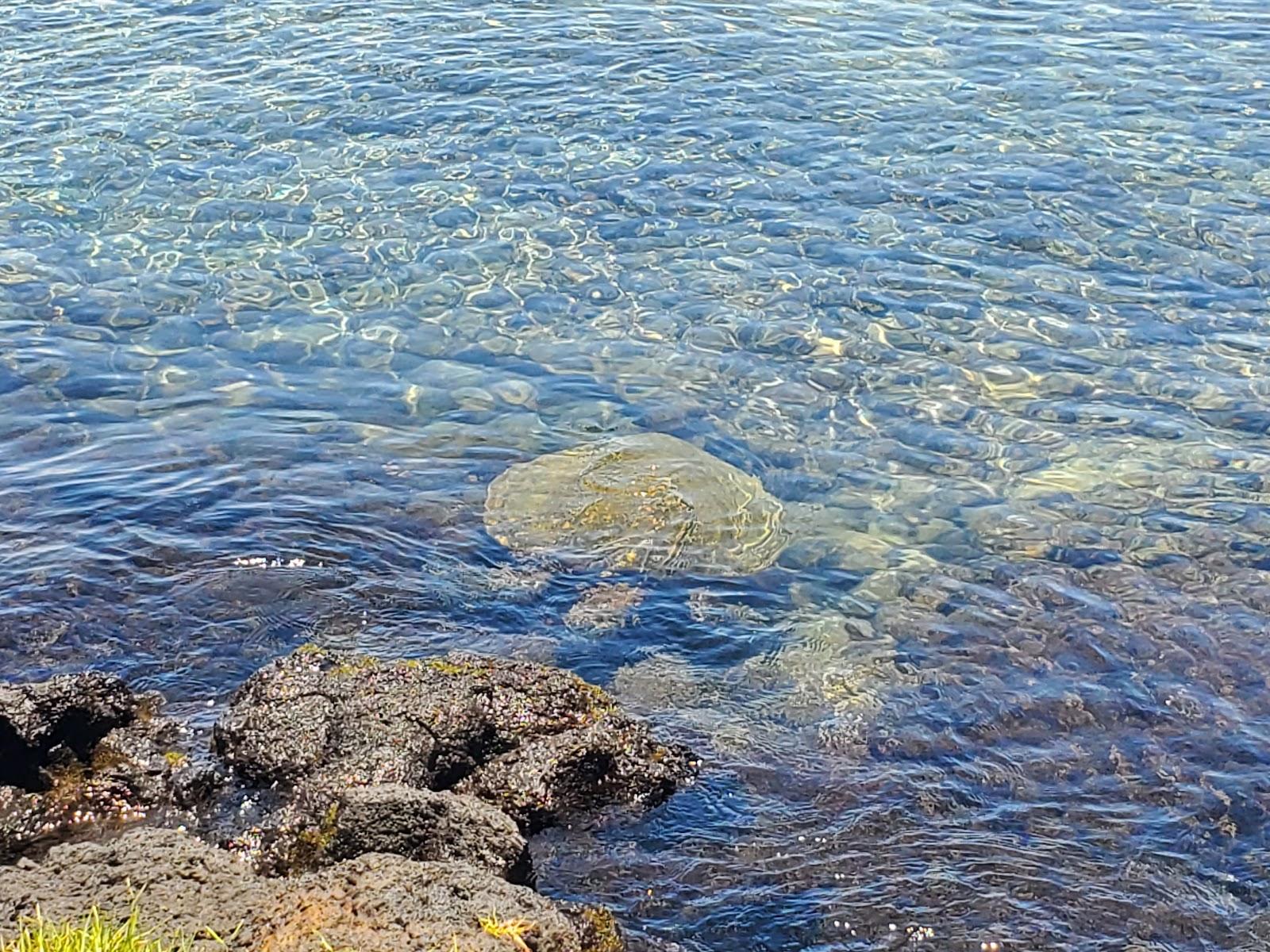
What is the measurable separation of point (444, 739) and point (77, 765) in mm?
2230

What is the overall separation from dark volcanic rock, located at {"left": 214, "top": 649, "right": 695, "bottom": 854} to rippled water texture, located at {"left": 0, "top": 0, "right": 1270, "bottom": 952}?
31cm

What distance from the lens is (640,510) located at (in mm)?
11406

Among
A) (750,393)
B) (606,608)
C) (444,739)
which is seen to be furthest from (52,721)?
(750,393)

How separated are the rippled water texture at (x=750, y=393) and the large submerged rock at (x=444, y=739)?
0.35 m

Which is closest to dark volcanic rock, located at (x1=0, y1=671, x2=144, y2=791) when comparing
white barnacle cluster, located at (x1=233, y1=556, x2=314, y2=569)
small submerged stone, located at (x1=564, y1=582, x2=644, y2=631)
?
white barnacle cluster, located at (x1=233, y1=556, x2=314, y2=569)

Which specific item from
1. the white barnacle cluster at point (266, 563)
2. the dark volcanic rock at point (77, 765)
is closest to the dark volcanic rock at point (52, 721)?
the dark volcanic rock at point (77, 765)

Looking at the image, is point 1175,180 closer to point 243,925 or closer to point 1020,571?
point 1020,571

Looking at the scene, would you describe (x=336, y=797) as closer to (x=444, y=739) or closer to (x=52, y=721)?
(x=444, y=739)

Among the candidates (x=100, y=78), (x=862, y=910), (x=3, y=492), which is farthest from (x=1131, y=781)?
(x=100, y=78)

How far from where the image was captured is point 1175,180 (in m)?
16.7

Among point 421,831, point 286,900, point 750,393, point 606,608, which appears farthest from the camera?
point 750,393

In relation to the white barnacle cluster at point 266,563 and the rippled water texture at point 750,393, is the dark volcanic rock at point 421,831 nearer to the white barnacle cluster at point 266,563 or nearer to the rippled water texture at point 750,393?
the rippled water texture at point 750,393

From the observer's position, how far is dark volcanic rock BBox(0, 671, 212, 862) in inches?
309

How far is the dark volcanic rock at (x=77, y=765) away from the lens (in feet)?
25.7
